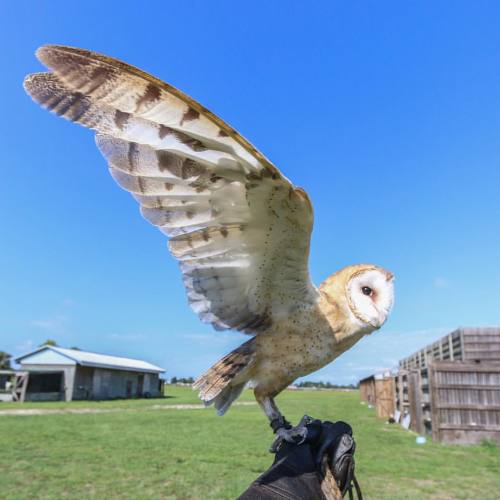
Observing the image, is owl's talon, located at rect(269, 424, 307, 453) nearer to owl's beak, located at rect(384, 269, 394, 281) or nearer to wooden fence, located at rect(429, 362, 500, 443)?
owl's beak, located at rect(384, 269, 394, 281)

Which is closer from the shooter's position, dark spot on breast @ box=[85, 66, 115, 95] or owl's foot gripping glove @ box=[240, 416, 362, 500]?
dark spot on breast @ box=[85, 66, 115, 95]

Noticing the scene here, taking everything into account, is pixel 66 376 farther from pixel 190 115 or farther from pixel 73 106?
pixel 190 115

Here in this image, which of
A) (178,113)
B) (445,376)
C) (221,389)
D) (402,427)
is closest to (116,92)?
(178,113)

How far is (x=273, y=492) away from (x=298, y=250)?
127 cm

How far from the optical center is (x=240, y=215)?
8.23 feet

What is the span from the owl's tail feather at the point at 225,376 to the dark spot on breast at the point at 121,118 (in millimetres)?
1415

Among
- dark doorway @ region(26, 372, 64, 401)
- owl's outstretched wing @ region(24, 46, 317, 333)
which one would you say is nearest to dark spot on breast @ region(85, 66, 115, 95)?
owl's outstretched wing @ region(24, 46, 317, 333)

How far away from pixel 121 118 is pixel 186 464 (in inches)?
361

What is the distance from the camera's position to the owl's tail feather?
2.52 meters

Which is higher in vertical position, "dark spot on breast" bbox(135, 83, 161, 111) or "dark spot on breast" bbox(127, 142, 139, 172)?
"dark spot on breast" bbox(135, 83, 161, 111)

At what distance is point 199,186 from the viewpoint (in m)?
2.46

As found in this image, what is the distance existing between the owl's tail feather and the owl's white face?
2.21 ft

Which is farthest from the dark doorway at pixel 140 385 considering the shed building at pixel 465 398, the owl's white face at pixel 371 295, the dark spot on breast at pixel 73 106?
the dark spot on breast at pixel 73 106

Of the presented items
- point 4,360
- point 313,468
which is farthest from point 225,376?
point 4,360
